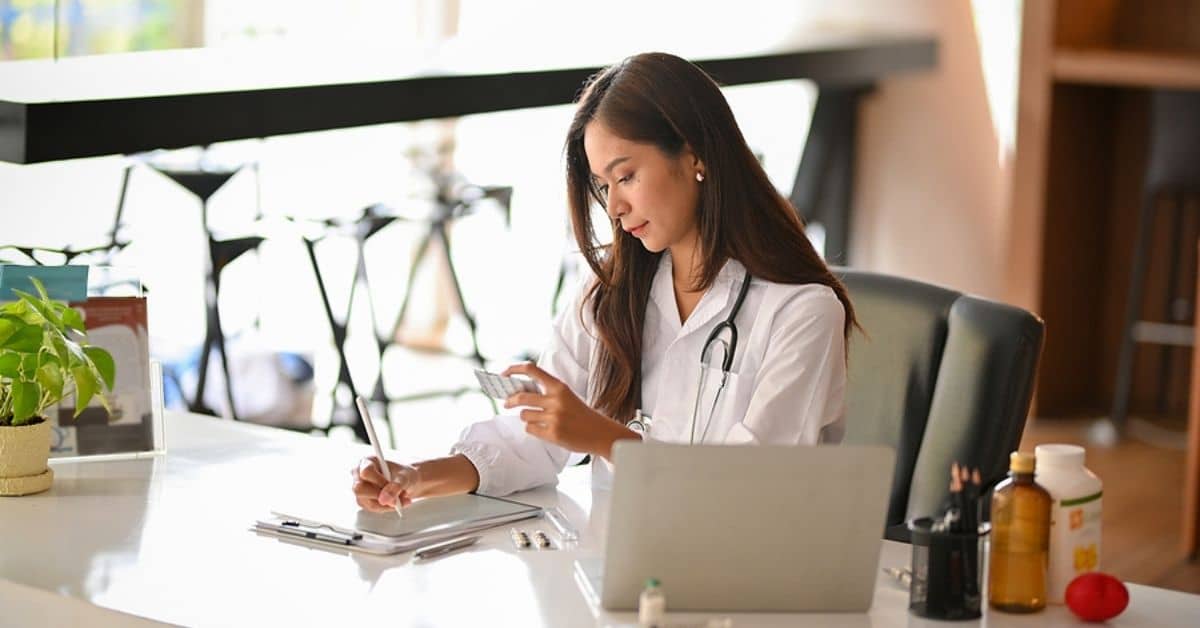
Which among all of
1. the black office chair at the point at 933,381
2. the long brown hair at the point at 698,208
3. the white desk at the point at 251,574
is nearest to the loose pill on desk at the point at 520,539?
the white desk at the point at 251,574

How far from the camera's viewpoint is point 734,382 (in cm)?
202

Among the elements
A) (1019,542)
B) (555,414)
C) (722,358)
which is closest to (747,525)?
(1019,542)

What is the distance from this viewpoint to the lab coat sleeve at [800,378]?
1.93 meters

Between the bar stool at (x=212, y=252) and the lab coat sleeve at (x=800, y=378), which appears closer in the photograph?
the lab coat sleeve at (x=800, y=378)

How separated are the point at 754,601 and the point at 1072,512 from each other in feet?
1.13

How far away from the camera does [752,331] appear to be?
2.05 metres

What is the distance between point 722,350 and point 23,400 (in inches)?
34.8

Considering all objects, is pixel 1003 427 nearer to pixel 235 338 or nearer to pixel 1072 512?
pixel 1072 512

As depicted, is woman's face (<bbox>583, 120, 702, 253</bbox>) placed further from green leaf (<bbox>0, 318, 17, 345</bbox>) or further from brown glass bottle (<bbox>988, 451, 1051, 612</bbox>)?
green leaf (<bbox>0, 318, 17, 345</bbox>)

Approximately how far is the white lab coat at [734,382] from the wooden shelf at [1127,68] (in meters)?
3.51

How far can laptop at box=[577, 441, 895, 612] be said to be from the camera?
4.79 ft

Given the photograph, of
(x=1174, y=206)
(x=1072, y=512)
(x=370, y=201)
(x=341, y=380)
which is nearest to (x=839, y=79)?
(x=1174, y=206)

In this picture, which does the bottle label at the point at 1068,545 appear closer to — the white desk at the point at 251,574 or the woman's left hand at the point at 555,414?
the white desk at the point at 251,574

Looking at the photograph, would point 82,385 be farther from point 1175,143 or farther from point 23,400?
point 1175,143
